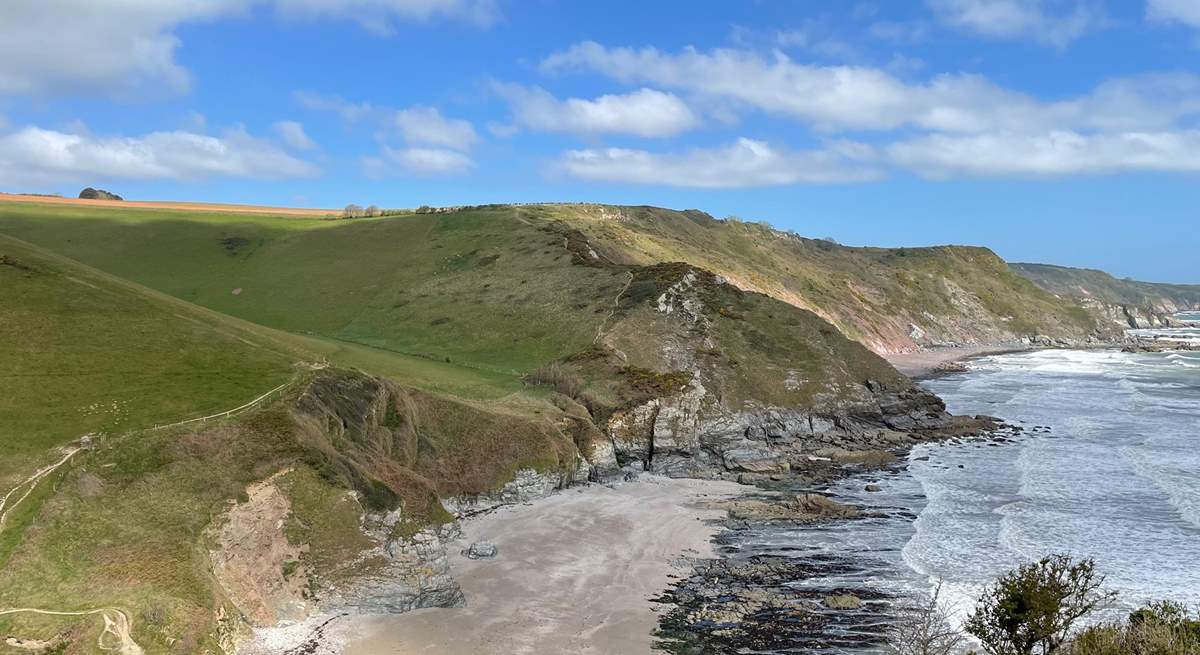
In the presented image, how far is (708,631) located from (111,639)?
21.8 metres

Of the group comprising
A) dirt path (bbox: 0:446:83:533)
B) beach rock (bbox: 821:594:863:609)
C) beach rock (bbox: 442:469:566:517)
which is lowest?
beach rock (bbox: 442:469:566:517)

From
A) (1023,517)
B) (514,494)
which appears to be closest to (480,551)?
(514,494)

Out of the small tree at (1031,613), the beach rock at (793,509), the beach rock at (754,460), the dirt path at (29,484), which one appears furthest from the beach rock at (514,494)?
the small tree at (1031,613)

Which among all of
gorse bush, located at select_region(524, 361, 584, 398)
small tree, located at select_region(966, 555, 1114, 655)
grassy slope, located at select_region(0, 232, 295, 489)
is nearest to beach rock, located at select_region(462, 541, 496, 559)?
grassy slope, located at select_region(0, 232, 295, 489)

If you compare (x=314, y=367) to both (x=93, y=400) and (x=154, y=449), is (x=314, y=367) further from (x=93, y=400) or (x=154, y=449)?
(x=154, y=449)

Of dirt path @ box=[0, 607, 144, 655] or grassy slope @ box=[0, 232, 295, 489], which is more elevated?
grassy slope @ box=[0, 232, 295, 489]

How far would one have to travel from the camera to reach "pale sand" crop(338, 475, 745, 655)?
30516 millimetres

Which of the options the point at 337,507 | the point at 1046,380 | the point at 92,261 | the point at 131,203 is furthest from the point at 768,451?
the point at 131,203

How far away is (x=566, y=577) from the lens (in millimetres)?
37844

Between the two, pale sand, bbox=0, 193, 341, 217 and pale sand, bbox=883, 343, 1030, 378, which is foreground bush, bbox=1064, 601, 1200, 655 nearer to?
pale sand, bbox=883, 343, 1030, 378

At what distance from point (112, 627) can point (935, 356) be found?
155639 mm

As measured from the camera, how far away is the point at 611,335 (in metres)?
75.4

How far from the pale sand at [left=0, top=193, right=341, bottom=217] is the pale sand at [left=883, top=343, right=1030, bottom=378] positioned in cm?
11438

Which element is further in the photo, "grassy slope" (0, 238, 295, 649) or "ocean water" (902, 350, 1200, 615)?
"ocean water" (902, 350, 1200, 615)
